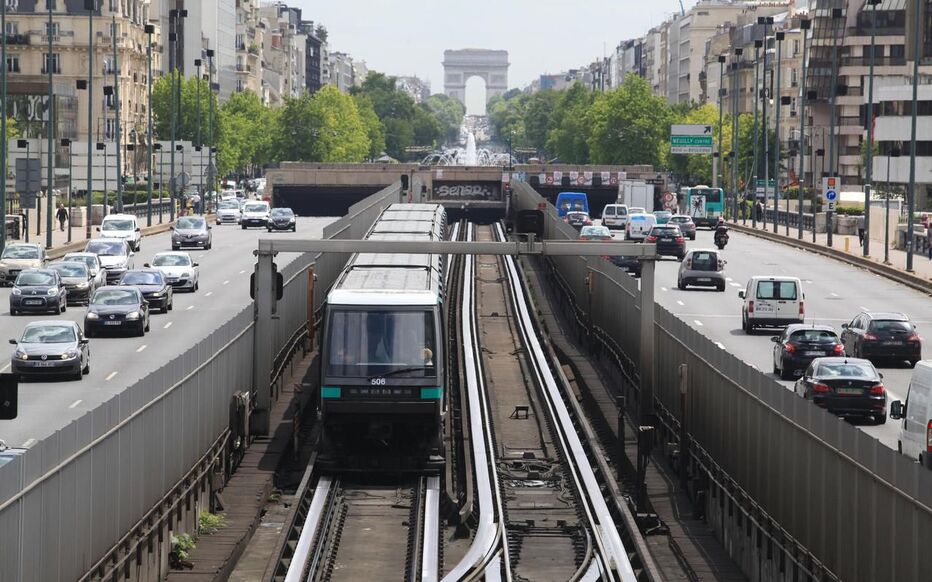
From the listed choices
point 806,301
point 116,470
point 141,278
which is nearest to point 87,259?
point 141,278

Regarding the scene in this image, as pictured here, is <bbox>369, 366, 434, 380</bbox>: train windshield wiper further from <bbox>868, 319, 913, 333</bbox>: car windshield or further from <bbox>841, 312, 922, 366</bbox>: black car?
<bbox>868, 319, 913, 333</bbox>: car windshield

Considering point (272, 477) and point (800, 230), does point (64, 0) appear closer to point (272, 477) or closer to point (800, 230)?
point (800, 230)

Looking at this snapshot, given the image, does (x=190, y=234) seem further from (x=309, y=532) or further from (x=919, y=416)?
(x=919, y=416)

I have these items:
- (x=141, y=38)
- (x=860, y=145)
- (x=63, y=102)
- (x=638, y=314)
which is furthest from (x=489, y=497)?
(x=141, y=38)

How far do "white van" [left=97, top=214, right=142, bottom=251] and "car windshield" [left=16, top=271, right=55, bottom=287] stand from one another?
24361mm

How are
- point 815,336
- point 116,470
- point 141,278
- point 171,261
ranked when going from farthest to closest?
point 171,261 → point 141,278 → point 815,336 → point 116,470

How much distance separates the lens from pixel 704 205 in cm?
11700

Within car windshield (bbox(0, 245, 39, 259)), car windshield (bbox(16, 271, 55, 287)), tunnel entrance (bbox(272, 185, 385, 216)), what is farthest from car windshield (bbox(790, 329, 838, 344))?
tunnel entrance (bbox(272, 185, 385, 216))

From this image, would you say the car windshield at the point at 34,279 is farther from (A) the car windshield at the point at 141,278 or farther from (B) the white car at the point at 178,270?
→ (B) the white car at the point at 178,270

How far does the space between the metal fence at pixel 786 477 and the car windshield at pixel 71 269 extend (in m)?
29.0

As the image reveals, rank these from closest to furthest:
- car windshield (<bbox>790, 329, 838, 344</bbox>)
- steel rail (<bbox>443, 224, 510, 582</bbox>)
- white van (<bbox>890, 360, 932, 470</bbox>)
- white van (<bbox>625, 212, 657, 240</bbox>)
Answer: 1. steel rail (<bbox>443, 224, 510, 582</bbox>)
2. white van (<bbox>890, 360, 932, 470</bbox>)
3. car windshield (<bbox>790, 329, 838, 344</bbox>)
4. white van (<bbox>625, 212, 657, 240</bbox>)

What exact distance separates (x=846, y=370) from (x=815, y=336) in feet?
20.3

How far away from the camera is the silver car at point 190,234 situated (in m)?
83.4

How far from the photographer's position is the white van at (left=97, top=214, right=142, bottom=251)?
78394 millimetres
